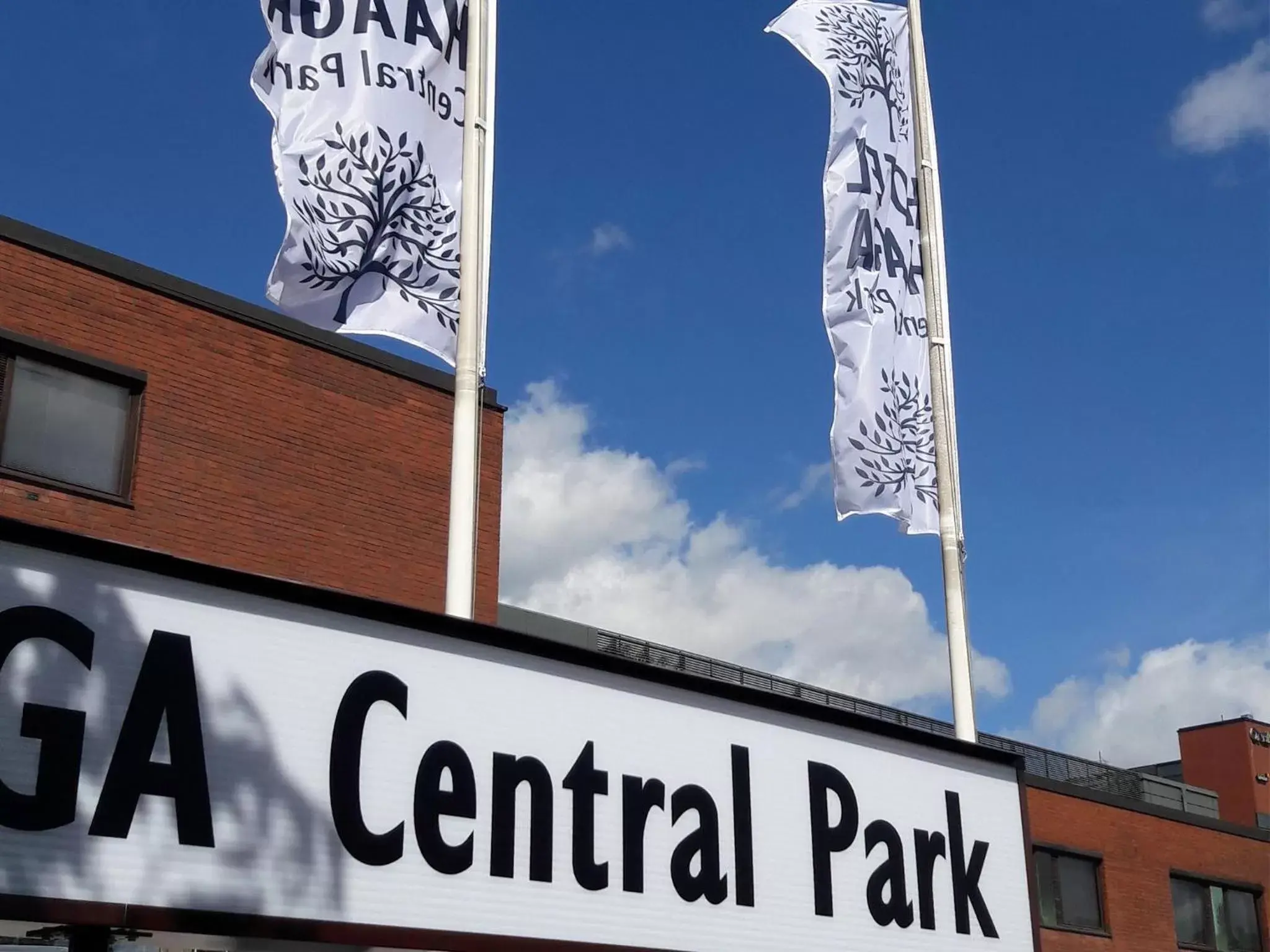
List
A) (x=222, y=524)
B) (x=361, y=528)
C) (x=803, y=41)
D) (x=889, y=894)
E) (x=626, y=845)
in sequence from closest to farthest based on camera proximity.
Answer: (x=626, y=845)
(x=889, y=894)
(x=803, y=41)
(x=222, y=524)
(x=361, y=528)

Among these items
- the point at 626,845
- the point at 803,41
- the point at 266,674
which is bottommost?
the point at 626,845

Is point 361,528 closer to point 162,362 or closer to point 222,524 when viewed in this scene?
point 222,524

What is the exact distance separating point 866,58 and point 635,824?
853 cm

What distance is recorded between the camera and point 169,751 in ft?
21.4

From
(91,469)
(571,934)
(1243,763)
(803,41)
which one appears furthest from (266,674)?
(1243,763)

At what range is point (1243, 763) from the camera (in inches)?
1439

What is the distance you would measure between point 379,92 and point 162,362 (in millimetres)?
A: 5690

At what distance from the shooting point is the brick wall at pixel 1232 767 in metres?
36.3

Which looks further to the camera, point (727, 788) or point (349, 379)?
point (349, 379)

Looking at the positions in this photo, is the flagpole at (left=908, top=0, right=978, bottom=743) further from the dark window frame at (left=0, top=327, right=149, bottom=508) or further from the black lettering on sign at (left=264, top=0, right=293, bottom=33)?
the dark window frame at (left=0, top=327, right=149, bottom=508)

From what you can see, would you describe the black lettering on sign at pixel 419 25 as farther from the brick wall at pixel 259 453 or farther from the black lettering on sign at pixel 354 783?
the brick wall at pixel 259 453

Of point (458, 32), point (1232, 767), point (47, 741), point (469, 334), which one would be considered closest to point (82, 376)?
Result: point (458, 32)

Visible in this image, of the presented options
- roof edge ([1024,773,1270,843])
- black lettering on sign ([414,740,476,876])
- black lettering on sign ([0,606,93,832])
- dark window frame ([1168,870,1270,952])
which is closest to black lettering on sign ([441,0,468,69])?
black lettering on sign ([414,740,476,876])

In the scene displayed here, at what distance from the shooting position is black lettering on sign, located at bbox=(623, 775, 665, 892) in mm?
8383
